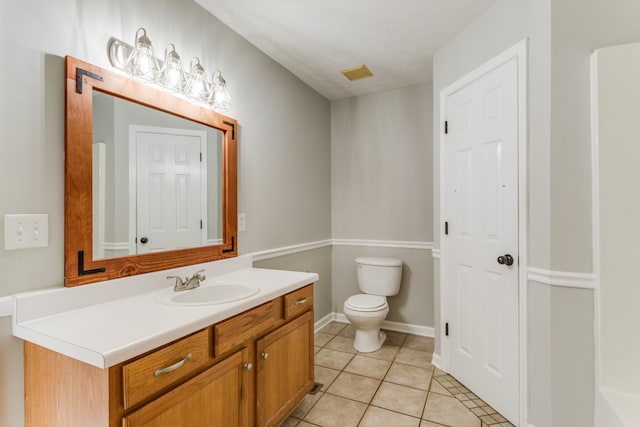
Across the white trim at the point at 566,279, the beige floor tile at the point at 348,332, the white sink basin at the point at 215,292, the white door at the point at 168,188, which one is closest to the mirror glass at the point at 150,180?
the white door at the point at 168,188

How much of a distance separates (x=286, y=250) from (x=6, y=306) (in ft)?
5.75

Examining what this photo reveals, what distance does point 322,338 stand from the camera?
297 centimetres

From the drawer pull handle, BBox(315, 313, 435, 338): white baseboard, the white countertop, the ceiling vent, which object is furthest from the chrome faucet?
the ceiling vent

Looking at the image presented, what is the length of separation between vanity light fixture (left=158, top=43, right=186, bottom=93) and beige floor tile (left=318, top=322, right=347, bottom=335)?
2459 mm

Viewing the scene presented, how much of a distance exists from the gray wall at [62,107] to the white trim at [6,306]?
0.03 meters

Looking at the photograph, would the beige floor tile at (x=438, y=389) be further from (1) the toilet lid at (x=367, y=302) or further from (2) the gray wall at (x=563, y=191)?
(1) the toilet lid at (x=367, y=302)

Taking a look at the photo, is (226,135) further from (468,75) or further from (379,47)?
(468,75)

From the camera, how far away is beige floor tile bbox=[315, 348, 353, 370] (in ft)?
8.07

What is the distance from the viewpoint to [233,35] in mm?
2117

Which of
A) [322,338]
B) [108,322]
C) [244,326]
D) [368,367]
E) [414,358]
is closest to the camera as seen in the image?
[108,322]

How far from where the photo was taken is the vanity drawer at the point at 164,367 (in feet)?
3.09

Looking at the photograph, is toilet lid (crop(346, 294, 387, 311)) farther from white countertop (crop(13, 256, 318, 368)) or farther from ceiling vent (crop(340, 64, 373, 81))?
ceiling vent (crop(340, 64, 373, 81))

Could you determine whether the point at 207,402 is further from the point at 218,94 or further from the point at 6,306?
the point at 218,94

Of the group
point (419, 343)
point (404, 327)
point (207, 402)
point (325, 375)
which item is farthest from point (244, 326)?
point (404, 327)
